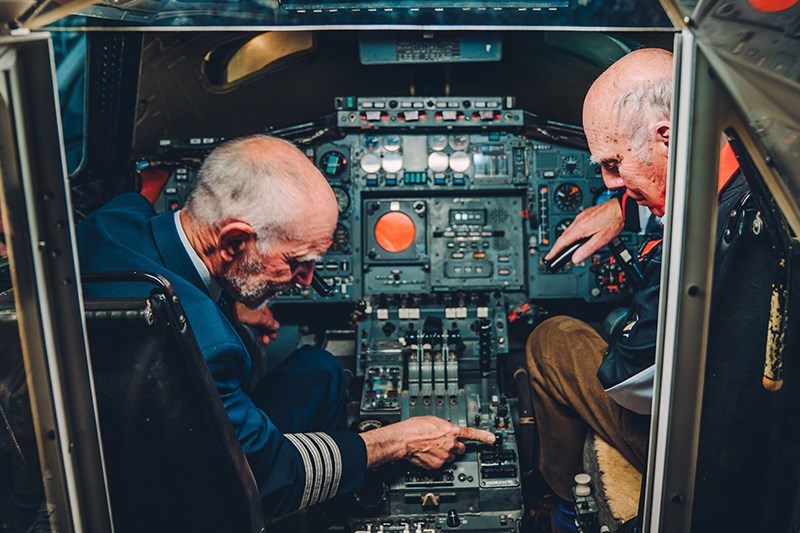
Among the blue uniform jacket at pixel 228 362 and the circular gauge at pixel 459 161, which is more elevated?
the circular gauge at pixel 459 161

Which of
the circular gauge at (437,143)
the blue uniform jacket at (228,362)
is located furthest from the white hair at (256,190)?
the circular gauge at (437,143)

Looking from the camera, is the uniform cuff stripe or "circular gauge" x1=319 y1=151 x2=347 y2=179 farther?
"circular gauge" x1=319 y1=151 x2=347 y2=179

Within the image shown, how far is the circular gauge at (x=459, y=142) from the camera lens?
12.4 ft

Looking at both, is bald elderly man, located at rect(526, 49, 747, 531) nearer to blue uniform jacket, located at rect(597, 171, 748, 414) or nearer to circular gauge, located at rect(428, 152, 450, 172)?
blue uniform jacket, located at rect(597, 171, 748, 414)

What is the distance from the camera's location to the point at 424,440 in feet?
8.23

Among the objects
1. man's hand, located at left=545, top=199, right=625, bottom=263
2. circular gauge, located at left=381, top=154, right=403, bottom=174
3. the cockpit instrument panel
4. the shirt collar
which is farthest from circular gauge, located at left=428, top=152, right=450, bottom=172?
the shirt collar

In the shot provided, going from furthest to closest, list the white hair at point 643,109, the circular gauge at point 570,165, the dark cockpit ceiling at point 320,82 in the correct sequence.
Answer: the dark cockpit ceiling at point 320,82 < the circular gauge at point 570,165 < the white hair at point 643,109

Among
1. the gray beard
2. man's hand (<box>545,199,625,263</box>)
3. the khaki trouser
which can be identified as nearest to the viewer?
the gray beard

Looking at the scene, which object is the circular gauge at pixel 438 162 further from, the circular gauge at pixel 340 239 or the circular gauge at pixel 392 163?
the circular gauge at pixel 340 239

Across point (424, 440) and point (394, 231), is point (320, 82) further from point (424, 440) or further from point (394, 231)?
point (424, 440)

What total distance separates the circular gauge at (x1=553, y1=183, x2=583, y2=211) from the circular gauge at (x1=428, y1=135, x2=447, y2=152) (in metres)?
0.68

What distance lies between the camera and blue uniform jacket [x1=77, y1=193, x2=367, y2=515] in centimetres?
175

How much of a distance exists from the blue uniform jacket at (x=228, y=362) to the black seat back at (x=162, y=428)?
0.58 feet

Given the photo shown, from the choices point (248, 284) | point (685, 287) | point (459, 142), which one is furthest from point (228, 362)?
point (459, 142)
